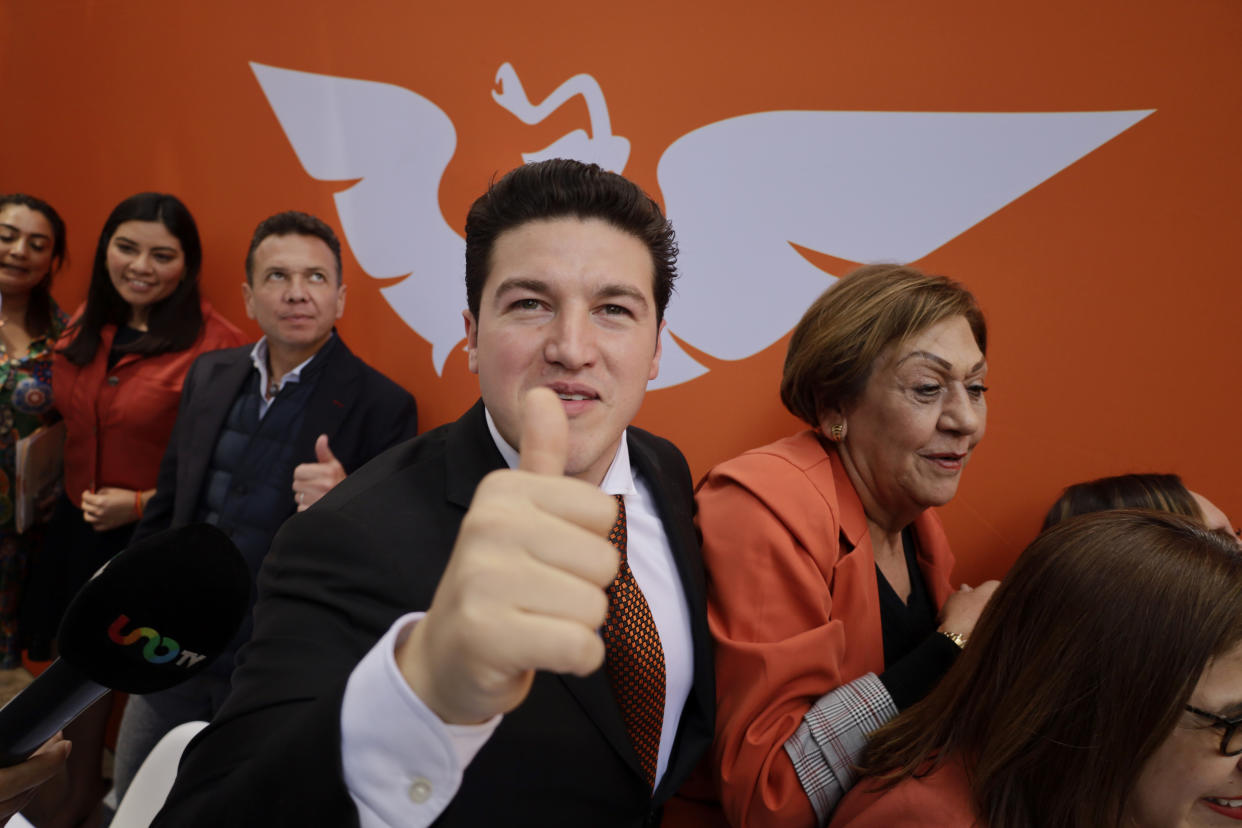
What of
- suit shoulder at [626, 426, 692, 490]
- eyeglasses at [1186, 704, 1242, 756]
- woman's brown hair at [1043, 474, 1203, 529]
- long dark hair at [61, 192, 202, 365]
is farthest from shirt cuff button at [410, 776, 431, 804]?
long dark hair at [61, 192, 202, 365]

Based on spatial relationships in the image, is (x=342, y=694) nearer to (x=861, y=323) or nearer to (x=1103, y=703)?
(x=1103, y=703)

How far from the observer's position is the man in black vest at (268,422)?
7.28ft

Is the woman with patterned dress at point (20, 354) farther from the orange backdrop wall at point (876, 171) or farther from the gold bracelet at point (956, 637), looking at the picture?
the gold bracelet at point (956, 637)

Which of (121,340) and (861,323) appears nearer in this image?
(861,323)

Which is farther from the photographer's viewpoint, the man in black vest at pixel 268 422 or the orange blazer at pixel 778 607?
the man in black vest at pixel 268 422

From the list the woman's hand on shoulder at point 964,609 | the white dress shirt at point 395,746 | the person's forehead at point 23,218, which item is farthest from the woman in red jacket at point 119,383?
the woman's hand on shoulder at point 964,609

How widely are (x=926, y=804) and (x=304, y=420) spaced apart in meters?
1.89

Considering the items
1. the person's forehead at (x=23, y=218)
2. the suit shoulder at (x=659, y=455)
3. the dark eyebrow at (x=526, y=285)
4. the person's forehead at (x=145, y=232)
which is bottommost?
the suit shoulder at (x=659, y=455)

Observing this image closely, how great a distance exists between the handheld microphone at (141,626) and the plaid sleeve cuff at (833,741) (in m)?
0.83

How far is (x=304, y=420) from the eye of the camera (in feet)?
7.47

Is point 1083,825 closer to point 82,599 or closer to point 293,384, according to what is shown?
point 82,599

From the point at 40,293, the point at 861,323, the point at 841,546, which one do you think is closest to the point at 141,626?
the point at 841,546

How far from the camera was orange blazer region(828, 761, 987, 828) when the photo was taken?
1.03m

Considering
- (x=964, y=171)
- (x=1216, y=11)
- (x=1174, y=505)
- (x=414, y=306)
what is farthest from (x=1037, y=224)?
(x=414, y=306)
